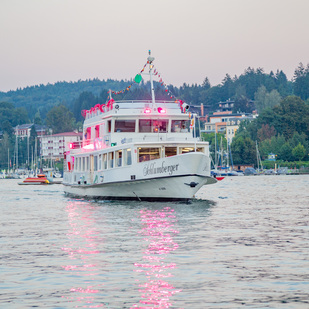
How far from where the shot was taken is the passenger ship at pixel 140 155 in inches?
1810

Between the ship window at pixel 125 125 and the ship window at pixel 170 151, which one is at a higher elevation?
the ship window at pixel 125 125

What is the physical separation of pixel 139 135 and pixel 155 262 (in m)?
31.1

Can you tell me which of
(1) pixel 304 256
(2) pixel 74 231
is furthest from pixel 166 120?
(1) pixel 304 256

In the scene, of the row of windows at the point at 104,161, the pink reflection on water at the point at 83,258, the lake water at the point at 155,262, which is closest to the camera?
the lake water at the point at 155,262

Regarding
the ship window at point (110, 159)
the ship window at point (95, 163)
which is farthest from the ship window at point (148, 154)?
the ship window at point (95, 163)

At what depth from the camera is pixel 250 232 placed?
1219 inches

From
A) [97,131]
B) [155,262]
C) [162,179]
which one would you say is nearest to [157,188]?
[162,179]

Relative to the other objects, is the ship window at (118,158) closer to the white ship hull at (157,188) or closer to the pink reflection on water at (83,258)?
the white ship hull at (157,188)

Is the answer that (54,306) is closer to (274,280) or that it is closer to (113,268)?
(113,268)

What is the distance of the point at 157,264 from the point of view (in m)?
22.0

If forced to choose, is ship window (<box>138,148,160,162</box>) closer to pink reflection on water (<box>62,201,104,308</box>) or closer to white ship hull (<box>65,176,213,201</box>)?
white ship hull (<box>65,176,213,201</box>)

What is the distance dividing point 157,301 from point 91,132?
1708 inches

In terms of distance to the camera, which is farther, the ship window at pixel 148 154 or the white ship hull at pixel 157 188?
the ship window at pixel 148 154

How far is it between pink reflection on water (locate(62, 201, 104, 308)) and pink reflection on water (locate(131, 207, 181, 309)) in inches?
49.6
